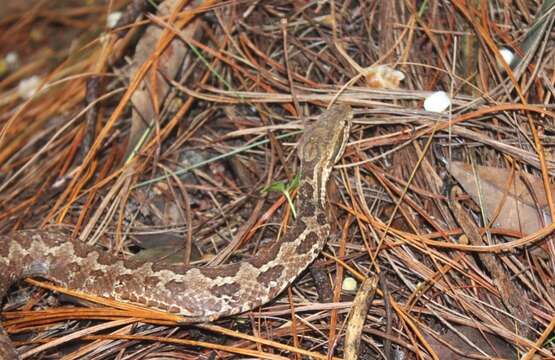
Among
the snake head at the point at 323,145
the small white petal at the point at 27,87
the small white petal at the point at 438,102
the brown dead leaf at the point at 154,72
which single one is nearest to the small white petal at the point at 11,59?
the small white petal at the point at 27,87

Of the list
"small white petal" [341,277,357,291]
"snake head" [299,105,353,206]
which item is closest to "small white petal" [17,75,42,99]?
"snake head" [299,105,353,206]

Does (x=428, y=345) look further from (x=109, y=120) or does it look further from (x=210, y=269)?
(x=109, y=120)

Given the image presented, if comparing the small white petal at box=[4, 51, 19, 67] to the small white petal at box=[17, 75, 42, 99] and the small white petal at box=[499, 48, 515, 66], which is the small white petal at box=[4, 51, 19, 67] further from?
the small white petal at box=[499, 48, 515, 66]

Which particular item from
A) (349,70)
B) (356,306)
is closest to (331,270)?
(356,306)

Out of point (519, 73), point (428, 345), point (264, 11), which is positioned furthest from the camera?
point (264, 11)

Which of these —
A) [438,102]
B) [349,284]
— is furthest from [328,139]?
[349,284]

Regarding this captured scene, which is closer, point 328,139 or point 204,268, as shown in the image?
point 204,268

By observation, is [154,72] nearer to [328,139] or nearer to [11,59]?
[328,139]
